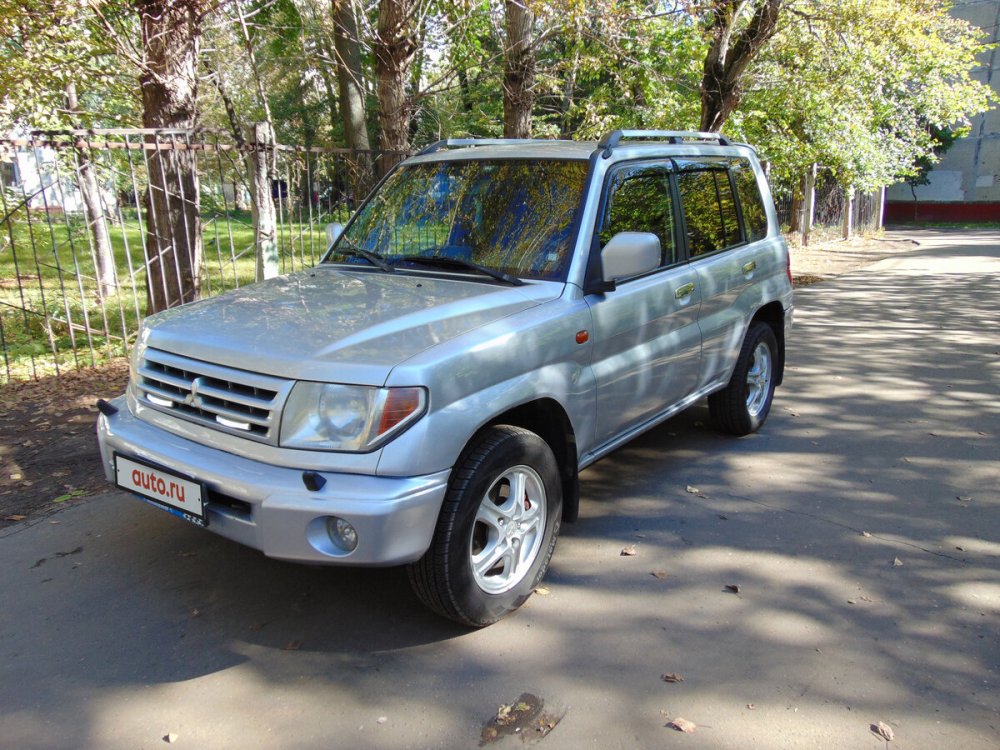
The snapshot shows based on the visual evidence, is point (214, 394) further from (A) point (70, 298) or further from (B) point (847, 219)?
(B) point (847, 219)

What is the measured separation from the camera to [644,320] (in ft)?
13.5

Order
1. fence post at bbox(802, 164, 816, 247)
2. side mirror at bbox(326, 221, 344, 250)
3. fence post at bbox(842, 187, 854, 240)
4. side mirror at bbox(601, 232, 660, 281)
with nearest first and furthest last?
side mirror at bbox(601, 232, 660, 281) < side mirror at bbox(326, 221, 344, 250) < fence post at bbox(802, 164, 816, 247) < fence post at bbox(842, 187, 854, 240)

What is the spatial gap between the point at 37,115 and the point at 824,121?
1428 cm

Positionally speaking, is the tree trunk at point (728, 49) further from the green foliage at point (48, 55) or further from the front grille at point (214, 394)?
the front grille at point (214, 394)

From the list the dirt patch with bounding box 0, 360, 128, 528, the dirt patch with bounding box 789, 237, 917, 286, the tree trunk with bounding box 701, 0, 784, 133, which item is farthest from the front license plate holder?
the dirt patch with bounding box 789, 237, 917, 286

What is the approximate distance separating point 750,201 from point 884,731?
3.75 m

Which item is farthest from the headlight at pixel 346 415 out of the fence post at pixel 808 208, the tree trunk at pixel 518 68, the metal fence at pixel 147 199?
the fence post at pixel 808 208

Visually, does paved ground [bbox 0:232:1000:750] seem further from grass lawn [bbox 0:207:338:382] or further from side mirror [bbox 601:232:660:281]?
grass lawn [bbox 0:207:338:382]

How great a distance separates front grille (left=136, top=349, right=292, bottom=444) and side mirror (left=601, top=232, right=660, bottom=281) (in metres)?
1.60

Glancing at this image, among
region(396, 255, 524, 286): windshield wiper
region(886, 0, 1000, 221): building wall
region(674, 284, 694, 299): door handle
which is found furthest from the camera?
region(886, 0, 1000, 221): building wall

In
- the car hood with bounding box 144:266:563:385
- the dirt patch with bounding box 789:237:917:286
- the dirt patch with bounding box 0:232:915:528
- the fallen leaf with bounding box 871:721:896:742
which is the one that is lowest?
the fallen leaf with bounding box 871:721:896:742

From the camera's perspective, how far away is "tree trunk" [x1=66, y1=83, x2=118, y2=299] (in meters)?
6.70

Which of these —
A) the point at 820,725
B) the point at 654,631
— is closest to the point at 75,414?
the point at 654,631

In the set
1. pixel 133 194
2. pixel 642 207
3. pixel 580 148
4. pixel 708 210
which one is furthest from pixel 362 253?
pixel 133 194
